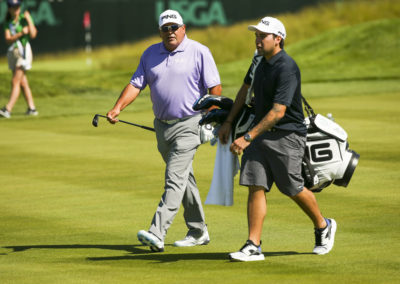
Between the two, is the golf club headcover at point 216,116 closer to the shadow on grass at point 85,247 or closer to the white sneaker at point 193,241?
the white sneaker at point 193,241

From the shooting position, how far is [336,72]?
102 ft

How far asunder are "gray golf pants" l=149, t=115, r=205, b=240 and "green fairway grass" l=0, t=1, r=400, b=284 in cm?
25

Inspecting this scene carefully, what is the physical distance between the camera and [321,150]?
7.70 meters

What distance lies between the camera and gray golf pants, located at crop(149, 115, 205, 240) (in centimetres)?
811

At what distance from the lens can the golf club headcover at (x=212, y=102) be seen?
792 centimetres

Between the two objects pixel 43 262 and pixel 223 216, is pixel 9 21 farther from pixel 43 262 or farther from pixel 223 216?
pixel 43 262

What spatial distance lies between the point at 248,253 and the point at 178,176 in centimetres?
107

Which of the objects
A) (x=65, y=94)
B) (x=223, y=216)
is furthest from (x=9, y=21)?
(x=223, y=216)

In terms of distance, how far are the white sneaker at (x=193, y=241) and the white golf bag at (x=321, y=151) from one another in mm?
1197

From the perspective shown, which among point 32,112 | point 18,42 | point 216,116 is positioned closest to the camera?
point 216,116

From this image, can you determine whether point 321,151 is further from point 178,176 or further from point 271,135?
point 178,176

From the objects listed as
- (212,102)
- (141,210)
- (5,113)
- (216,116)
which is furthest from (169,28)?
(5,113)

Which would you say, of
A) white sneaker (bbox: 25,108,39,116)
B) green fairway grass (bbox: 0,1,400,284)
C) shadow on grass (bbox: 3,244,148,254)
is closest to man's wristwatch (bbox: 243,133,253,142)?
green fairway grass (bbox: 0,1,400,284)

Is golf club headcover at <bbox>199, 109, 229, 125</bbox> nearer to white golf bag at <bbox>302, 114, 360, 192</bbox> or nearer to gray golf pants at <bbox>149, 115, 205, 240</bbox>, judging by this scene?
gray golf pants at <bbox>149, 115, 205, 240</bbox>
